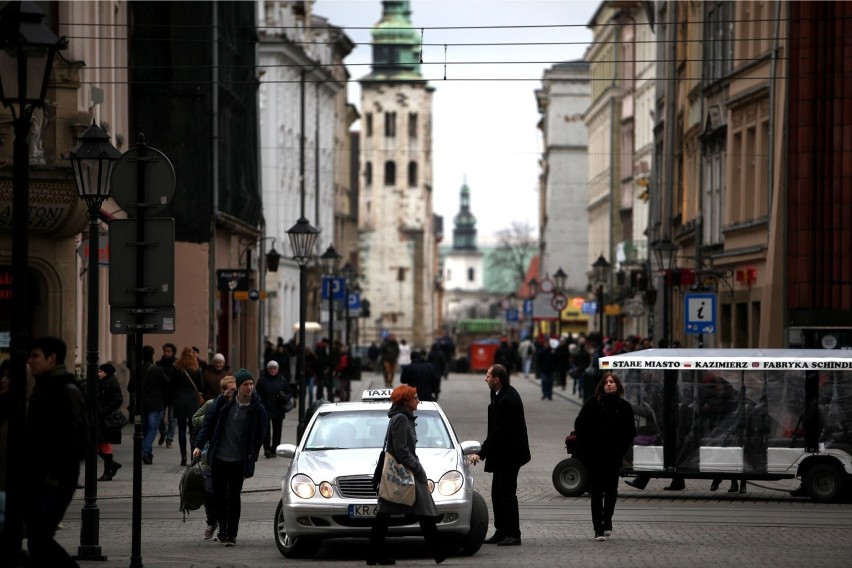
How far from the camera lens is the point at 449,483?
16.0 meters

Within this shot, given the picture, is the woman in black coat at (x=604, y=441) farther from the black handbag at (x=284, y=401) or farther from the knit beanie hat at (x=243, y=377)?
the black handbag at (x=284, y=401)

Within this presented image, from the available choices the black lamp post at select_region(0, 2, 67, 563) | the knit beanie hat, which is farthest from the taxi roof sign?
the black lamp post at select_region(0, 2, 67, 563)

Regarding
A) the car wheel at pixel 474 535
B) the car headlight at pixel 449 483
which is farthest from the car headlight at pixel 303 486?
the car wheel at pixel 474 535

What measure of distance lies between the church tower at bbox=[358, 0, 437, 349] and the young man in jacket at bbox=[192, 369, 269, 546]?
123712mm

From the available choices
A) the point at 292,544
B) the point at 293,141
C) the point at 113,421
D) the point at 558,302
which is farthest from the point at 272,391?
the point at 293,141

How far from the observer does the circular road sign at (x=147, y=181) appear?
49.4 ft

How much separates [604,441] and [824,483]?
19.8 ft

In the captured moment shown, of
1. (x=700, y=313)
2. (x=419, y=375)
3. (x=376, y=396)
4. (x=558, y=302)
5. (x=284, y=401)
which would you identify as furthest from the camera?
(x=558, y=302)

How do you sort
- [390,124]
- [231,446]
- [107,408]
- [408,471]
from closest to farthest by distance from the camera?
1. [408,471]
2. [231,446]
3. [107,408]
4. [390,124]

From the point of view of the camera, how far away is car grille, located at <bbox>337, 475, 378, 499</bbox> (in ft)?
52.0

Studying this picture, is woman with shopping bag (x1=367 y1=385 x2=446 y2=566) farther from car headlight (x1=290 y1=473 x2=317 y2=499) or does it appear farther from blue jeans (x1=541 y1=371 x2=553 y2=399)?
blue jeans (x1=541 y1=371 x2=553 y2=399)

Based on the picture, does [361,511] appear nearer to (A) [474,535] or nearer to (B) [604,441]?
(A) [474,535]

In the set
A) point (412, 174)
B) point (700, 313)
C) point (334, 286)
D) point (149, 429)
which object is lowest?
point (149, 429)

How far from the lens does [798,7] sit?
1415 inches
